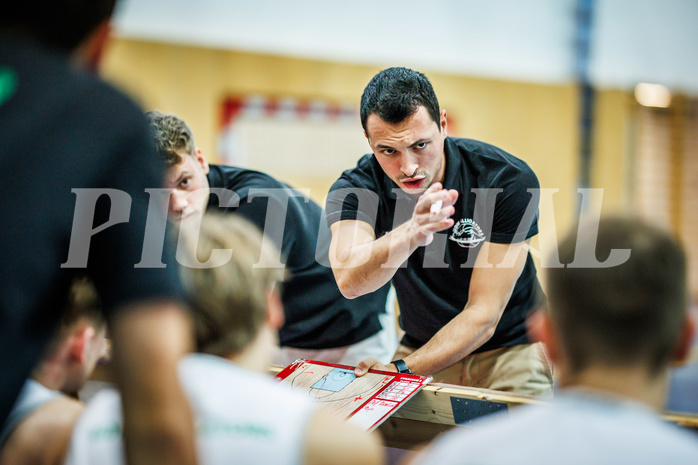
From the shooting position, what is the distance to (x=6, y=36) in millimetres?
703

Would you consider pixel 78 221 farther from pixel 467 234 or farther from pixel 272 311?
pixel 467 234

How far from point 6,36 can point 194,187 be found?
1.42 meters

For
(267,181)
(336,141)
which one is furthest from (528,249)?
(336,141)

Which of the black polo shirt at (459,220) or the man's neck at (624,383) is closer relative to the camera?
the man's neck at (624,383)

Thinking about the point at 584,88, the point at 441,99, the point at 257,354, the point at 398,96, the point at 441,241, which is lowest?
the point at 257,354

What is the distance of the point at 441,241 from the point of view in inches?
81.4

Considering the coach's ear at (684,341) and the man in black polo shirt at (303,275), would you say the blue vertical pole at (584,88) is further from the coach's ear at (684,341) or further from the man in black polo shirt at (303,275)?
the coach's ear at (684,341)

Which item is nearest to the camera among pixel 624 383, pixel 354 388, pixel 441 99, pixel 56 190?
pixel 56 190

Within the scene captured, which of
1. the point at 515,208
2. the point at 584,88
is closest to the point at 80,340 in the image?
the point at 515,208

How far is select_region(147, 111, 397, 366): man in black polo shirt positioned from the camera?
2.25 m

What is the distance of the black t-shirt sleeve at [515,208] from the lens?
6.52 feet

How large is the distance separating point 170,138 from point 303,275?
72 centimetres

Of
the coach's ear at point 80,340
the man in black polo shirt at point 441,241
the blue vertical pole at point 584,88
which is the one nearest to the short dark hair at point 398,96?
the man in black polo shirt at point 441,241

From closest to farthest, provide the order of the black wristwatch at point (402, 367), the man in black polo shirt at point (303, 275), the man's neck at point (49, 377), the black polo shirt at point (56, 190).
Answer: the black polo shirt at point (56, 190), the man's neck at point (49, 377), the black wristwatch at point (402, 367), the man in black polo shirt at point (303, 275)
